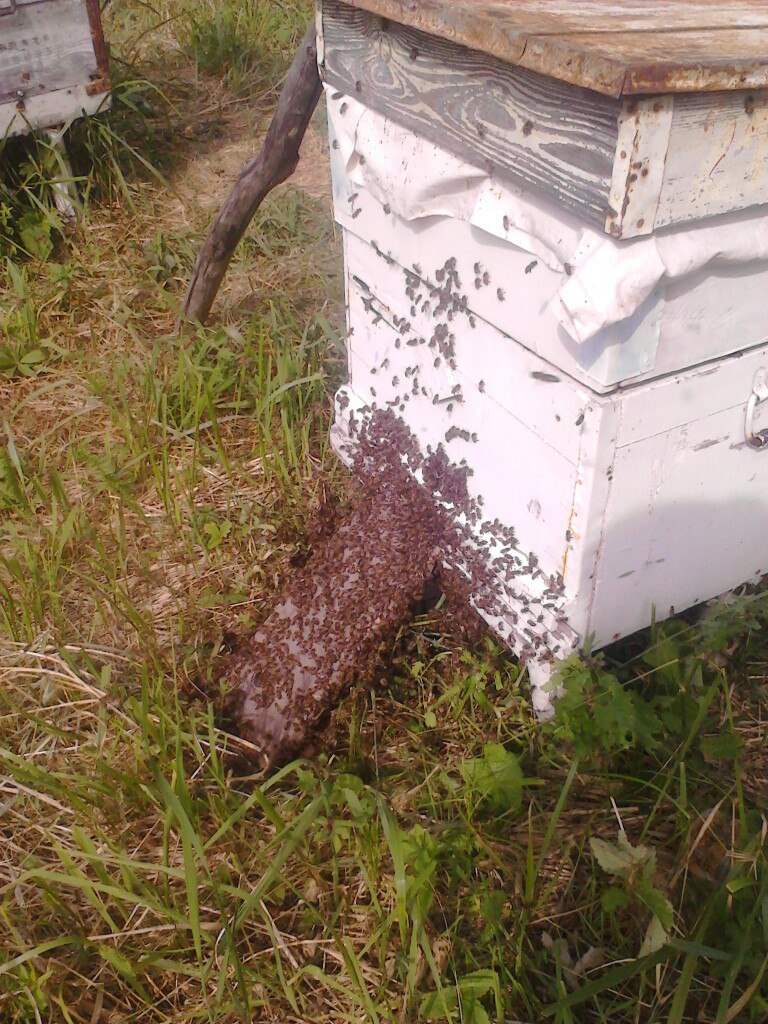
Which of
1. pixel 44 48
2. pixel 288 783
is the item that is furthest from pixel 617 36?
pixel 44 48

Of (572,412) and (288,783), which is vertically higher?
(572,412)

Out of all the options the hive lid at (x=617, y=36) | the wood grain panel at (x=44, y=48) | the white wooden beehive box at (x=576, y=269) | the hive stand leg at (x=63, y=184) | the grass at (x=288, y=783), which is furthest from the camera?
the hive stand leg at (x=63, y=184)

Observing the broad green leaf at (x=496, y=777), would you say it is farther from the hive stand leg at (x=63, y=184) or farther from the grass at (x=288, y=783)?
the hive stand leg at (x=63, y=184)

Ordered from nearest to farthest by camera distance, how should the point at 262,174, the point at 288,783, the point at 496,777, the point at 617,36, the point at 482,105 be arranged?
the point at 617,36
the point at 482,105
the point at 496,777
the point at 288,783
the point at 262,174

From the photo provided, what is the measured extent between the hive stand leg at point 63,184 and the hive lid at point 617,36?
8.21 feet

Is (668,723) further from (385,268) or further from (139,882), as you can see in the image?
(385,268)

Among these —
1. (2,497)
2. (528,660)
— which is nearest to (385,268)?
(528,660)

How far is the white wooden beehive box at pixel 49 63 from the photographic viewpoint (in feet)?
11.6

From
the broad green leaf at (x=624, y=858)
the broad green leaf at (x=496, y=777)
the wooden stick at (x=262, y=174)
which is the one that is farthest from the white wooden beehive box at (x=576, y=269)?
the wooden stick at (x=262, y=174)

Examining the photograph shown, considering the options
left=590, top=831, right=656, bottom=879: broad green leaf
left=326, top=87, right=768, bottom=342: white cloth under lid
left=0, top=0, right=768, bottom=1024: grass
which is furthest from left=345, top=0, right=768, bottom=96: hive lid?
left=590, top=831, right=656, bottom=879: broad green leaf

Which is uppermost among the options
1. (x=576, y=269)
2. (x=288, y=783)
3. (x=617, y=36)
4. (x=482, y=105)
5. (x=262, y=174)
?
(x=617, y=36)

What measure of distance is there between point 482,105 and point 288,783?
4.96 feet

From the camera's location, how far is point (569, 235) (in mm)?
1532

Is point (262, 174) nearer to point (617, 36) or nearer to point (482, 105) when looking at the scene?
point (482, 105)
